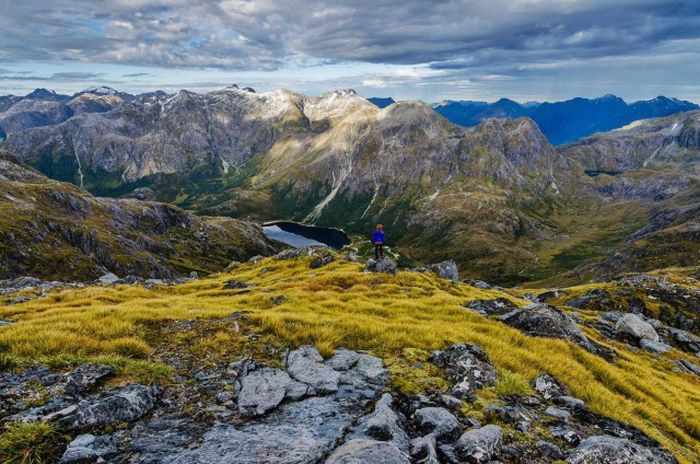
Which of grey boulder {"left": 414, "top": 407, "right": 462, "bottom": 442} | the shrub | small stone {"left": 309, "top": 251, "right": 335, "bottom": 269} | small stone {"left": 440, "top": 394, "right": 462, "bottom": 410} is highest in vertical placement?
the shrub

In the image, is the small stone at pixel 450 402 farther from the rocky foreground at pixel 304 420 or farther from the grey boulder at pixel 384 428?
the grey boulder at pixel 384 428

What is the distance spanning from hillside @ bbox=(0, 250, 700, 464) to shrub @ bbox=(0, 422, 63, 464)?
0.04 m

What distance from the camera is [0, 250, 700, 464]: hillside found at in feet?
29.7

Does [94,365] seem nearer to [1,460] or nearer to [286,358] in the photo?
[1,460]

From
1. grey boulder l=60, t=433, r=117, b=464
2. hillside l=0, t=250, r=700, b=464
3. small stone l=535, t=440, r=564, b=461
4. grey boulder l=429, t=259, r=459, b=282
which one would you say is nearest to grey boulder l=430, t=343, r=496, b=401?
hillside l=0, t=250, r=700, b=464

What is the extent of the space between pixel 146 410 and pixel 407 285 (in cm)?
2781

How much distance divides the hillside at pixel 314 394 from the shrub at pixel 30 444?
0.12 ft

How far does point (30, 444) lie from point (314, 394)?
21.4 feet

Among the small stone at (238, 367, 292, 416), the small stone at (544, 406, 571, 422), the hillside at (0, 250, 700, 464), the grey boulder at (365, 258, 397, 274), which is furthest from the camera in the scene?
the grey boulder at (365, 258, 397, 274)

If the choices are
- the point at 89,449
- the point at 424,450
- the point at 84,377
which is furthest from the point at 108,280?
the point at 424,450

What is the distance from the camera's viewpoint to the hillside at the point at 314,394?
29.7 feet

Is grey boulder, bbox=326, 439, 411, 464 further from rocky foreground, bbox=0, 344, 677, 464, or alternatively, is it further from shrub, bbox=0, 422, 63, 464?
shrub, bbox=0, 422, 63, 464

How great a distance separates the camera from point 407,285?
119ft

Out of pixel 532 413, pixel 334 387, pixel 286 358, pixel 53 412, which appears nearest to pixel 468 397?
pixel 532 413
